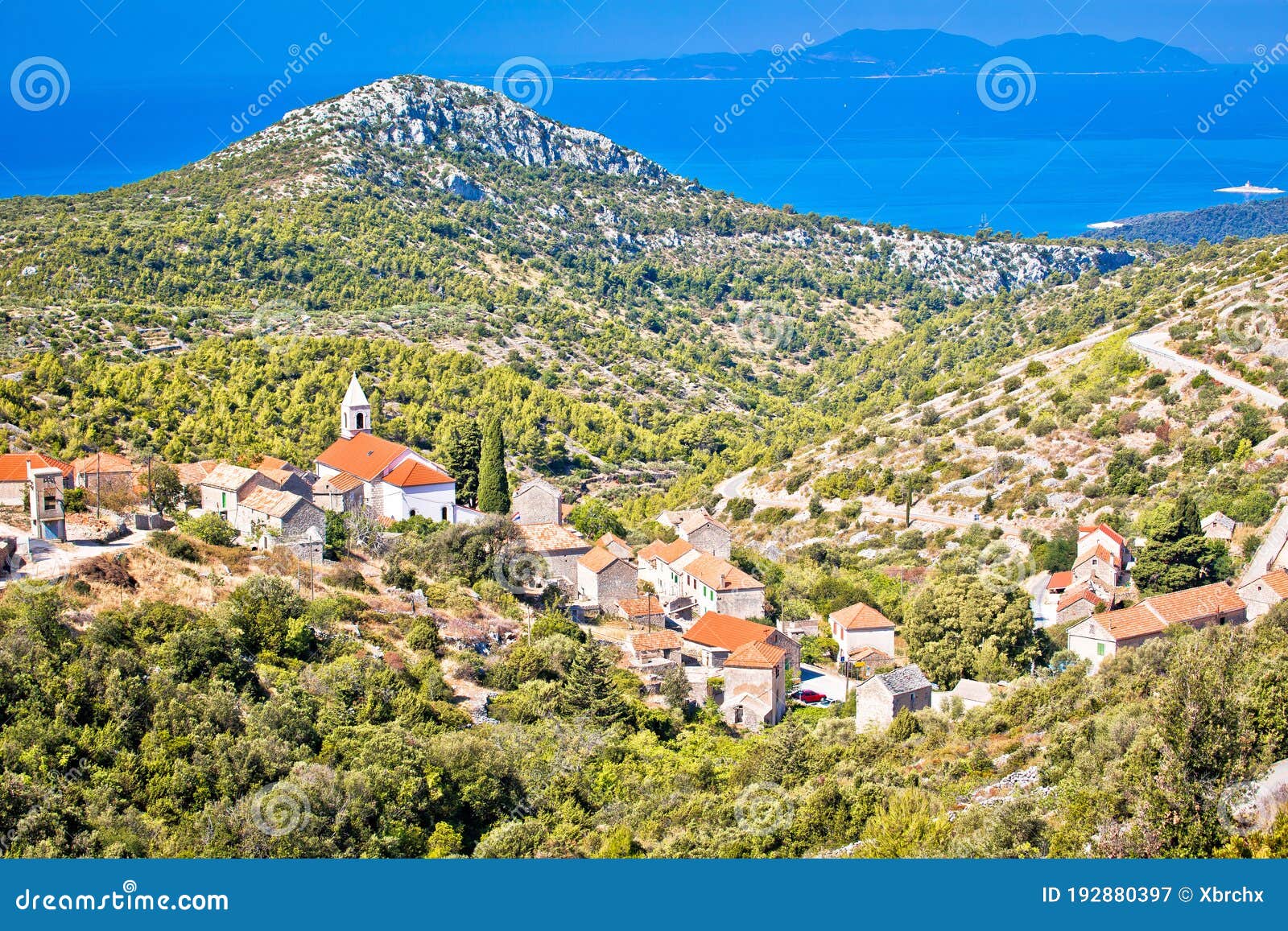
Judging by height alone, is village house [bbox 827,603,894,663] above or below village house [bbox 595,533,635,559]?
below

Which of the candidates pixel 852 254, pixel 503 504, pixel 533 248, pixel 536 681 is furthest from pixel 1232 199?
pixel 536 681

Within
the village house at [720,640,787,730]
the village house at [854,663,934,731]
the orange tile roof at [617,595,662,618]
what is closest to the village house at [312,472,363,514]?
the orange tile roof at [617,595,662,618]

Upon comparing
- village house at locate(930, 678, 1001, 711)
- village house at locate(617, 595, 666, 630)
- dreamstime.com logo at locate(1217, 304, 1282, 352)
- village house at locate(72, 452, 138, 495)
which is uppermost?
dreamstime.com logo at locate(1217, 304, 1282, 352)

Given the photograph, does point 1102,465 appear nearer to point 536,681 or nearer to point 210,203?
point 536,681

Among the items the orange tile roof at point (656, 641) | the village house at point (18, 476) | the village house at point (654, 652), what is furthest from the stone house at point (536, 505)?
the village house at point (18, 476)

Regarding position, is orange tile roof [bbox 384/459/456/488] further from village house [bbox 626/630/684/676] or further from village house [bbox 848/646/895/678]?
village house [bbox 848/646/895/678]

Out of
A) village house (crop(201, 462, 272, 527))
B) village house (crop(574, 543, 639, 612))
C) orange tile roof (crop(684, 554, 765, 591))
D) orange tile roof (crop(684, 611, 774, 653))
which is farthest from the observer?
orange tile roof (crop(684, 554, 765, 591))

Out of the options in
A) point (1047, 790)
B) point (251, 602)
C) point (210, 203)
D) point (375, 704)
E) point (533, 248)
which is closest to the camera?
point (1047, 790)
